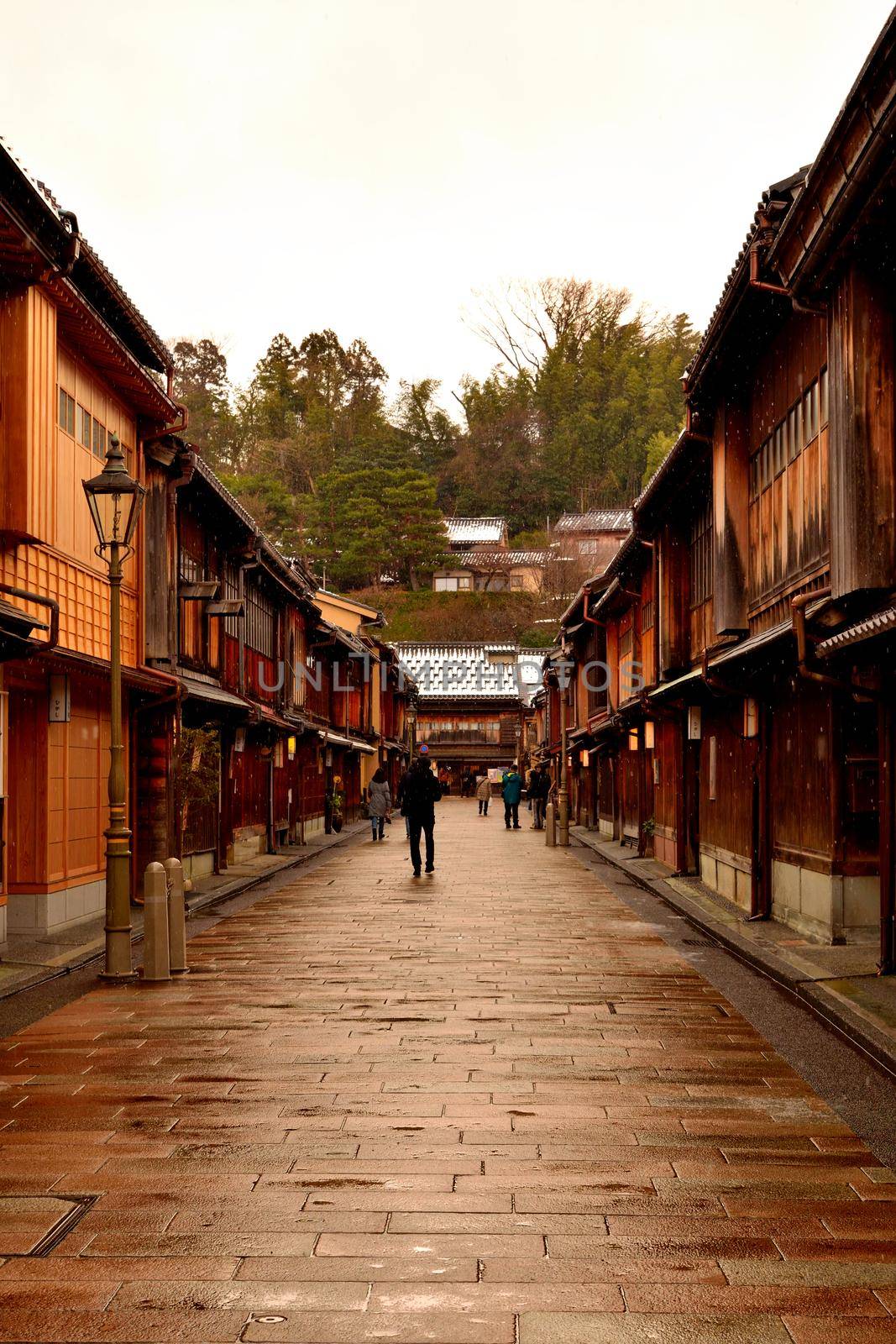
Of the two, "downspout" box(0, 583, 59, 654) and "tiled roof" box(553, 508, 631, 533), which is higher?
"tiled roof" box(553, 508, 631, 533)

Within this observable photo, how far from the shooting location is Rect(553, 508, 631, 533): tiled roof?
79.2 metres

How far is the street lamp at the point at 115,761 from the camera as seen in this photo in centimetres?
1211

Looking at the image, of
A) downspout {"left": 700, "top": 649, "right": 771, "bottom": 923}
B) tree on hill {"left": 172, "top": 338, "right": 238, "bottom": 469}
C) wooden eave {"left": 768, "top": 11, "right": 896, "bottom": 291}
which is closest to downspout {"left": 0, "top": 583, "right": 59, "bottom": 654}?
wooden eave {"left": 768, "top": 11, "right": 896, "bottom": 291}

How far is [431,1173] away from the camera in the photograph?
20.7 feet

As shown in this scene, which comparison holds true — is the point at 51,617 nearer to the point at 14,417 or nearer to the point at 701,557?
the point at 14,417

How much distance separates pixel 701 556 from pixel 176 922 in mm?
12266

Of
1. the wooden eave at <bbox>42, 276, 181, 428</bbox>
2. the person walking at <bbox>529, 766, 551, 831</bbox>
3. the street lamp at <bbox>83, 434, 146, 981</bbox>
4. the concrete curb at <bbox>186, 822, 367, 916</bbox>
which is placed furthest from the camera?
the person walking at <bbox>529, 766, 551, 831</bbox>

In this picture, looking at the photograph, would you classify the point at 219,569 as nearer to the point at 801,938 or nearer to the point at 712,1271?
the point at 801,938

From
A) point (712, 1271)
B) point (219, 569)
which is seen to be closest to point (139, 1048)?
point (712, 1271)

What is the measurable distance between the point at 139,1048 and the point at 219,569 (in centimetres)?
1771

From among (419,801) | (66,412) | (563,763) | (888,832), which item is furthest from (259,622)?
(888,832)

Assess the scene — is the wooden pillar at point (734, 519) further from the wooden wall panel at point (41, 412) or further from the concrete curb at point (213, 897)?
the wooden wall panel at point (41, 412)

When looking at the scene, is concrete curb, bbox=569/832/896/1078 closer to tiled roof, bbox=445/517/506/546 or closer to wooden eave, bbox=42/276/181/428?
wooden eave, bbox=42/276/181/428

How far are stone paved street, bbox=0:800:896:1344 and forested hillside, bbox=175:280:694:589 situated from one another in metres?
58.7
